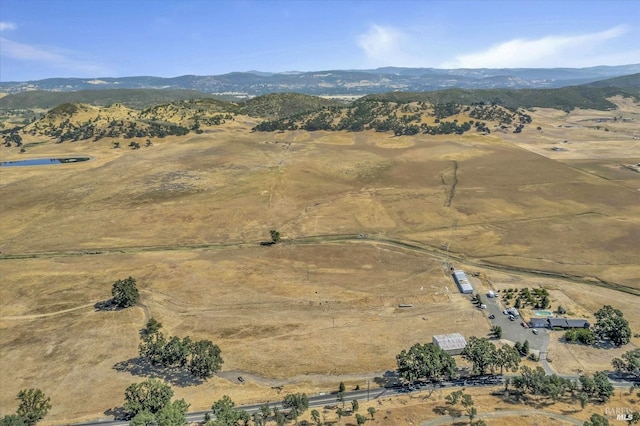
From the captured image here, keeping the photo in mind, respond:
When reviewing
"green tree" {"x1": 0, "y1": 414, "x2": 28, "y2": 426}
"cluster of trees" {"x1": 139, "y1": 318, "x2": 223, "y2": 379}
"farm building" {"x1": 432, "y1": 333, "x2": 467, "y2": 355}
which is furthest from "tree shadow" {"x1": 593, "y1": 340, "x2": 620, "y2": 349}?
"green tree" {"x1": 0, "y1": 414, "x2": 28, "y2": 426}

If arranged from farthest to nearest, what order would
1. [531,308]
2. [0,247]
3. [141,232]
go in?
[141,232] → [0,247] → [531,308]

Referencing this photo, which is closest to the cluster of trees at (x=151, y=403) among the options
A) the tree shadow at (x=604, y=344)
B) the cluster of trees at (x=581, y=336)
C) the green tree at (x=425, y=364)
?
the green tree at (x=425, y=364)

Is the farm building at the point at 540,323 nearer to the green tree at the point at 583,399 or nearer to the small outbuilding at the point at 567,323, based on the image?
the small outbuilding at the point at 567,323

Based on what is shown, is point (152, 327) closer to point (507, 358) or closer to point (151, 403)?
point (151, 403)

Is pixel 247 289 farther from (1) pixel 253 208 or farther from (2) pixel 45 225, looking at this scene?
(2) pixel 45 225

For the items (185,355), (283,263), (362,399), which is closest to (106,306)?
(185,355)

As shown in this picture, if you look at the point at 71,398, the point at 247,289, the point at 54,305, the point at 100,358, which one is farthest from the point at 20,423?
the point at 247,289
